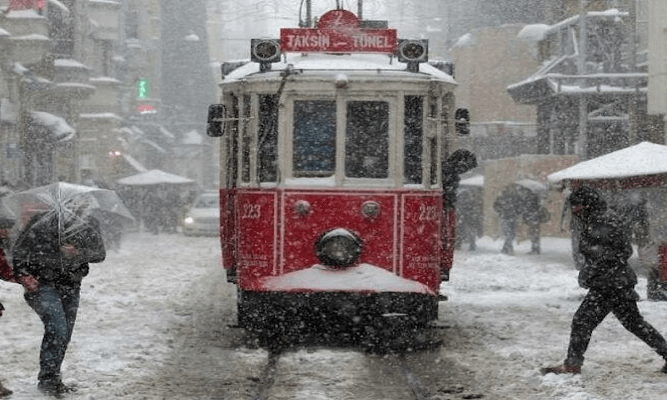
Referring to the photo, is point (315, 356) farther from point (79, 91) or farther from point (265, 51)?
point (79, 91)

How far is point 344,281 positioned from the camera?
36.4ft

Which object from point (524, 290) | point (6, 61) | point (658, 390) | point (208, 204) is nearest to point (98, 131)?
point (208, 204)

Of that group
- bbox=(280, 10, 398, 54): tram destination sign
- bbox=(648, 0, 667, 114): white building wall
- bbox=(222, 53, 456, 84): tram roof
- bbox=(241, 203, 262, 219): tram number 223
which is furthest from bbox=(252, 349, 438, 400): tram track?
bbox=(648, 0, 667, 114): white building wall

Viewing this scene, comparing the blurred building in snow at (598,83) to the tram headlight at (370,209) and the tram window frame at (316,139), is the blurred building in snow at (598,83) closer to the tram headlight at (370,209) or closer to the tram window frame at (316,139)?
the tram window frame at (316,139)

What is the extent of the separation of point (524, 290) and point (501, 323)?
4.79m

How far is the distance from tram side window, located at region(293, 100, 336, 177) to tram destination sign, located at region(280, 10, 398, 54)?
64 centimetres

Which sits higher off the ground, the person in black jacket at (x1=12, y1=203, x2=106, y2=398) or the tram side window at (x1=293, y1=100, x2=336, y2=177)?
the tram side window at (x1=293, y1=100, x2=336, y2=177)

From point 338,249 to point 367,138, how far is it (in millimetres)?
1163

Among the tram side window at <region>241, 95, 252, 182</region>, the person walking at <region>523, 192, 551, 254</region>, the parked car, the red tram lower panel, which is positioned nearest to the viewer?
the red tram lower panel

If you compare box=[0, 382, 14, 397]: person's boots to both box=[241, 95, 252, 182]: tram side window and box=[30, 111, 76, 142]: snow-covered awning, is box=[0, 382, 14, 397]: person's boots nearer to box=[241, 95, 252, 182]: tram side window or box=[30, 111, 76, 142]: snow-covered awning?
box=[241, 95, 252, 182]: tram side window

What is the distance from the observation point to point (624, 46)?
37750 mm

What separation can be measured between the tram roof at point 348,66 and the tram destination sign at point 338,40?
13cm

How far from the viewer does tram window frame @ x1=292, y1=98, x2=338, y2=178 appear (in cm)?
1145

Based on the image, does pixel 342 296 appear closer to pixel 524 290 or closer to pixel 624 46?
pixel 524 290
